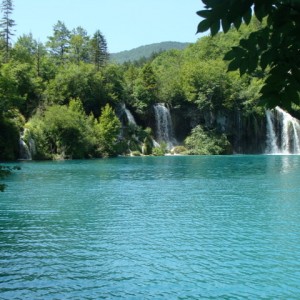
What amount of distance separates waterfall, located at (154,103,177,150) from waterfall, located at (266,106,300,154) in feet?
53.5

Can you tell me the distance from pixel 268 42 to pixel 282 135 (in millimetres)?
74740

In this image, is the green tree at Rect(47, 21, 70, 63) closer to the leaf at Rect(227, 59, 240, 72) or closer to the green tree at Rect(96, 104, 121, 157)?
the green tree at Rect(96, 104, 121, 157)

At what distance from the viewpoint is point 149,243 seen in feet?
46.4

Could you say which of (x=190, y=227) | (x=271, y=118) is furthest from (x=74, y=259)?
(x=271, y=118)

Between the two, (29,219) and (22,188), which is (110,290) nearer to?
(29,219)

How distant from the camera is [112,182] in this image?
3139 centimetres

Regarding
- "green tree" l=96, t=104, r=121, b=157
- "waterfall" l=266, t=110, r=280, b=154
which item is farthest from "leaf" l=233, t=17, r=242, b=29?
"waterfall" l=266, t=110, r=280, b=154

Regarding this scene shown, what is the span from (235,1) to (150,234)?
13458 mm

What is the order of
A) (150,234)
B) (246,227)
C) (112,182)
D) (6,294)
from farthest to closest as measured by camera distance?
1. (112,182)
2. (246,227)
3. (150,234)
4. (6,294)

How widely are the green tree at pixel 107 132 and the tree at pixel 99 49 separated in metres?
22.6

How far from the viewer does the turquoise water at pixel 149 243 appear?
10141 mm

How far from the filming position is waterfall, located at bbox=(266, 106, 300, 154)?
73.1 metres

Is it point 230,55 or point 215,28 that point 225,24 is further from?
point 230,55

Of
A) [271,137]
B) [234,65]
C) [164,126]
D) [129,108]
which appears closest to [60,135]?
A: [129,108]
